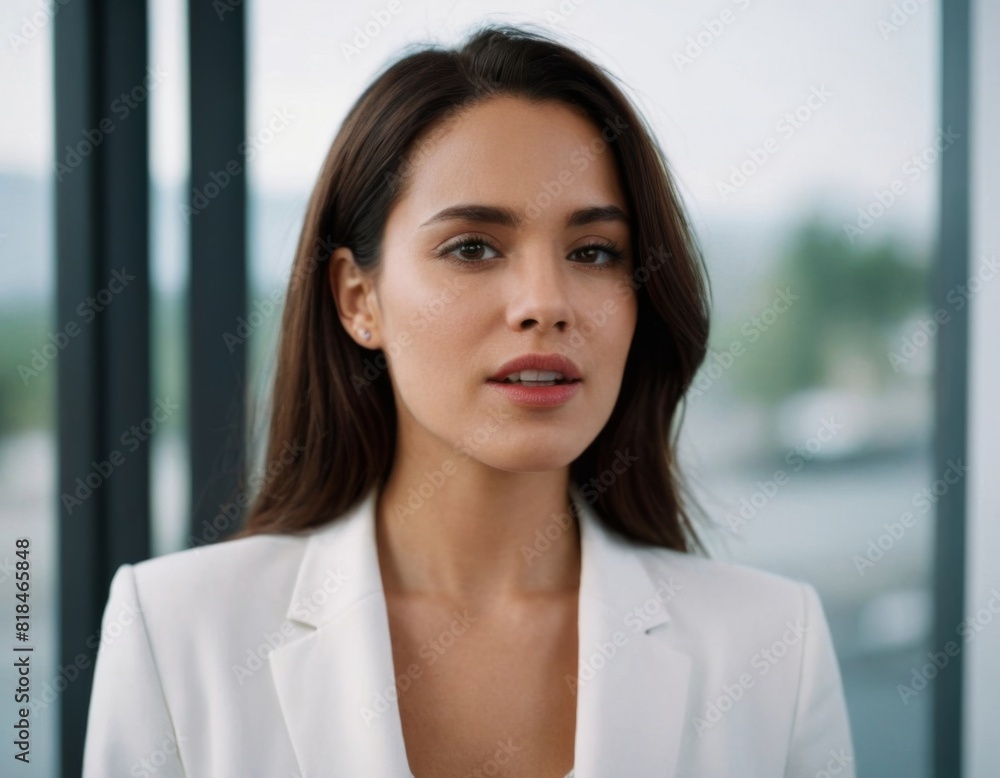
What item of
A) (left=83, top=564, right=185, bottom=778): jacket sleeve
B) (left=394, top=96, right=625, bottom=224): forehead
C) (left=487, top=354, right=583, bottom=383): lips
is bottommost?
(left=83, top=564, right=185, bottom=778): jacket sleeve

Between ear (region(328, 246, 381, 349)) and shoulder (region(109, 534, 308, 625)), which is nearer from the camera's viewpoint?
shoulder (region(109, 534, 308, 625))

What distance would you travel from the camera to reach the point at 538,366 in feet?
4.81

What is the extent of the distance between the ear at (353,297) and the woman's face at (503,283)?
0.07 meters

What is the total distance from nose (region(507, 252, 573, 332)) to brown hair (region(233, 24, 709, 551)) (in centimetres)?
23

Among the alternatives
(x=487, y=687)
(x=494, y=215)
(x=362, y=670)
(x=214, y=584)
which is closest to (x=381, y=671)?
(x=362, y=670)

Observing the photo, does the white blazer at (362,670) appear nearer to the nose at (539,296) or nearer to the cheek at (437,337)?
the cheek at (437,337)

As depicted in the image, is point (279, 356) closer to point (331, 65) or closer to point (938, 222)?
point (331, 65)

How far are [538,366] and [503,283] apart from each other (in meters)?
0.15

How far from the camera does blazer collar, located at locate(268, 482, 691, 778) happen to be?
56.1 inches

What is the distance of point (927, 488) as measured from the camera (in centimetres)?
214

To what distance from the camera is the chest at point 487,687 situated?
1.50 m

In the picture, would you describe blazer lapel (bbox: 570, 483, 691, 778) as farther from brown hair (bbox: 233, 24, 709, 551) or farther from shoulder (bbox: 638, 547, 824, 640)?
brown hair (bbox: 233, 24, 709, 551)

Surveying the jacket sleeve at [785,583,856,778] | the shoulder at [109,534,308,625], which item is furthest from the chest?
the jacket sleeve at [785,583,856,778]

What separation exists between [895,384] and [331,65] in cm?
153
